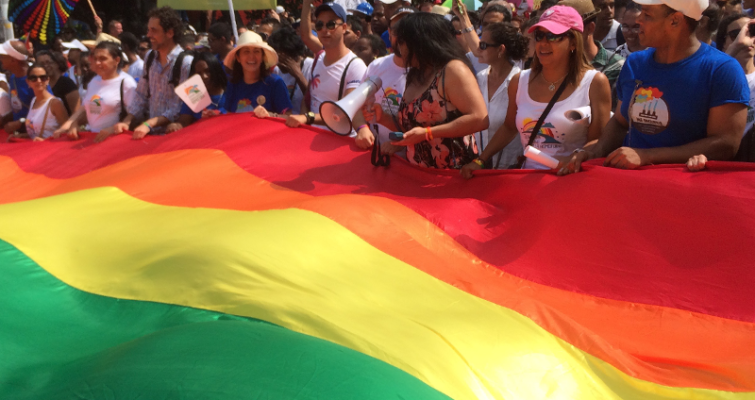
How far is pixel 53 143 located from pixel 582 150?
4709mm

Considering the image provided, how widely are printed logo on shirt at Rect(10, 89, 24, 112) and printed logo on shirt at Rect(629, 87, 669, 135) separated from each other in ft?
22.6

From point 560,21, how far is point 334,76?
2.10m

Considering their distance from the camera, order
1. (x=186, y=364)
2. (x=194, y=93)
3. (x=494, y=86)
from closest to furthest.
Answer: (x=186, y=364) → (x=494, y=86) → (x=194, y=93)

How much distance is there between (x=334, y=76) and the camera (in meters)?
5.04

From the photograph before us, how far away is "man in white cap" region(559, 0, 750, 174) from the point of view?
285cm

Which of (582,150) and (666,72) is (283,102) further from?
(666,72)

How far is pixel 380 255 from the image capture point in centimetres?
293

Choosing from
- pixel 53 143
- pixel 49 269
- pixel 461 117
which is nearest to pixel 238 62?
pixel 53 143

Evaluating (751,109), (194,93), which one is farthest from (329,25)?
(751,109)

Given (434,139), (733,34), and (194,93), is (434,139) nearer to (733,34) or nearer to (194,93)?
(733,34)

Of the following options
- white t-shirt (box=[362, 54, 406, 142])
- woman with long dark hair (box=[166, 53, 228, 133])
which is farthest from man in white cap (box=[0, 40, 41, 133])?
white t-shirt (box=[362, 54, 406, 142])

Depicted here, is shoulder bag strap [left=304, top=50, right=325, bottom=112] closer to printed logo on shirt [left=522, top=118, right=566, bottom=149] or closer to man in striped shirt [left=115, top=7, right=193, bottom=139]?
man in striped shirt [left=115, top=7, right=193, bottom=139]

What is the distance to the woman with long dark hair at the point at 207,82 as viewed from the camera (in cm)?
563

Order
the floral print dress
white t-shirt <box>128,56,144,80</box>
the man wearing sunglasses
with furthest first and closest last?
1. white t-shirt <box>128,56,144,80</box>
2. the man wearing sunglasses
3. the floral print dress
